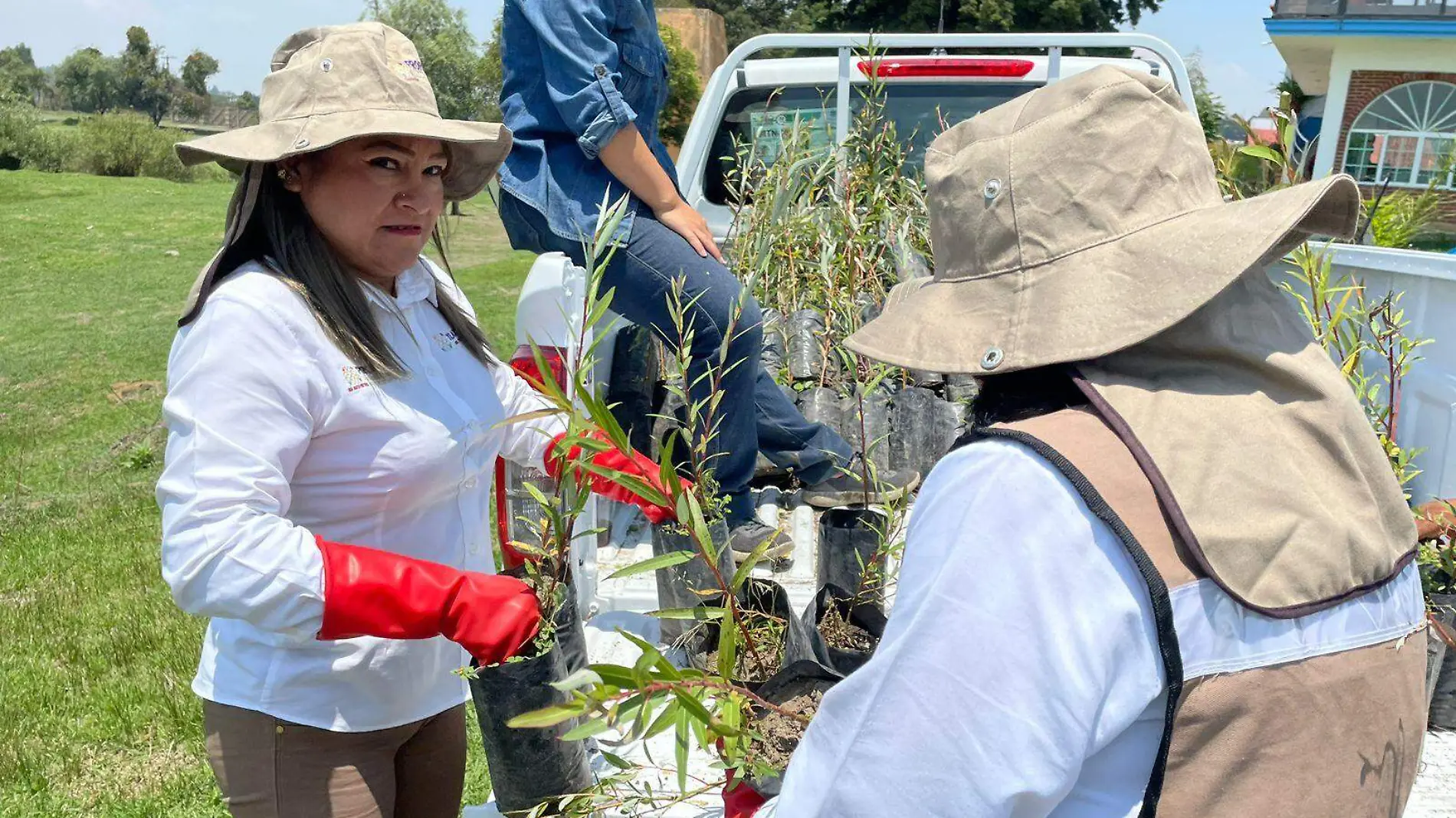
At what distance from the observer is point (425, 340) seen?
1786mm

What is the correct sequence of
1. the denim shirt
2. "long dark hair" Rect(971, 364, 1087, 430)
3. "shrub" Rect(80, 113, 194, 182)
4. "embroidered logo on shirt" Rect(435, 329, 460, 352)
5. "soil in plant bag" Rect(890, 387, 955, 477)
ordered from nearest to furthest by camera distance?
1. "long dark hair" Rect(971, 364, 1087, 430)
2. "embroidered logo on shirt" Rect(435, 329, 460, 352)
3. the denim shirt
4. "soil in plant bag" Rect(890, 387, 955, 477)
5. "shrub" Rect(80, 113, 194, 182)

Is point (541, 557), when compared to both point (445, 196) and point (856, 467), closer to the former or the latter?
point (445, 196)

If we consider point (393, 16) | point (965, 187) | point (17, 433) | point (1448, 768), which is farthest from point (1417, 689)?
point (393, 16)

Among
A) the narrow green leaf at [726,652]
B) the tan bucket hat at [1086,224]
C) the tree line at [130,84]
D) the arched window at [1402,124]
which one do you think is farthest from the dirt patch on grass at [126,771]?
the tree line at [130,84]

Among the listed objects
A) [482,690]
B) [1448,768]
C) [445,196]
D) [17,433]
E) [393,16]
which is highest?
[393,16]

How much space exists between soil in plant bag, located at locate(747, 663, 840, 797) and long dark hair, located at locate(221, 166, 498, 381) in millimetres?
784

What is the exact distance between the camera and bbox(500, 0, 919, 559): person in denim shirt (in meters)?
2.53

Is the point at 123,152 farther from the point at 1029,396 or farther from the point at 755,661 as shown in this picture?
the point at 1029,396

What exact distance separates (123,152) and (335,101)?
3061 centimetres

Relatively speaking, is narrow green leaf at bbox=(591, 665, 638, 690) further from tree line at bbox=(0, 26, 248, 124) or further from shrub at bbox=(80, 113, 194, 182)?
tree line at bbox=(0, 26, 248, 124)

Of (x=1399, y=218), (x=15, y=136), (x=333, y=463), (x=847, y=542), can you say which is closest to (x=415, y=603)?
(x=333, y=463)

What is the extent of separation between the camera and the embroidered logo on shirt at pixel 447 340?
1.83 metres

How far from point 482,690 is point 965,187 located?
109 cm

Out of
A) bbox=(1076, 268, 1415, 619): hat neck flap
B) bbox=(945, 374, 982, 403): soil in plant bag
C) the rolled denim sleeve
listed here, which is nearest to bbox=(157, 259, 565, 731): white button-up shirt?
the rolled denim sleeve
